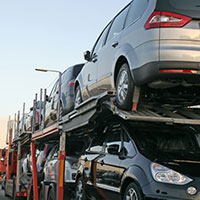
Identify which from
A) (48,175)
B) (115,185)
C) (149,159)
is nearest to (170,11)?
(149,159)

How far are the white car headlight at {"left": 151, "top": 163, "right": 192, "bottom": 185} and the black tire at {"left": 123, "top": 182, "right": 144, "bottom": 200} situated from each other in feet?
0.93

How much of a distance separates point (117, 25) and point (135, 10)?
78 centimetres

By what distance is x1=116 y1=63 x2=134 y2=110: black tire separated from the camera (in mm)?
5498

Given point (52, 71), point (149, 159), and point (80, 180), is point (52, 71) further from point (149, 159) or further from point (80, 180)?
point (149, 159)

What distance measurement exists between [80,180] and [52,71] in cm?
385

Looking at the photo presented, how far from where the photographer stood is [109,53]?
6699 mm

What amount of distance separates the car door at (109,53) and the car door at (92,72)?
19cm

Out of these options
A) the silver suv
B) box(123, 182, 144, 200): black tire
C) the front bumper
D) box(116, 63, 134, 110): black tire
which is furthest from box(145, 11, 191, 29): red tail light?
box(123, 182, 144, 200): black tire

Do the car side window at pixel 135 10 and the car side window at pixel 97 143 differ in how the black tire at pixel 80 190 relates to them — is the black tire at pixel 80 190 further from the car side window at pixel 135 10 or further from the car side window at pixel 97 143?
the car side window at pixel 135 10

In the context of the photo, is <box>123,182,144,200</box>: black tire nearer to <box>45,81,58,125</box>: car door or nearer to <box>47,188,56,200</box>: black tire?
<box>47,188,56,200</box>: black tire

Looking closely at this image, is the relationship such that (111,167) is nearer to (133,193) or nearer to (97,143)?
(133,193)

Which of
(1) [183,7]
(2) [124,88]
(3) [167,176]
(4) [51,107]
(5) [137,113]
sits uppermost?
(1) [183,7]

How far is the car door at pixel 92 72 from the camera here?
742cm

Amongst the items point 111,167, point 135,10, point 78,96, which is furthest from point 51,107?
point 135,10
